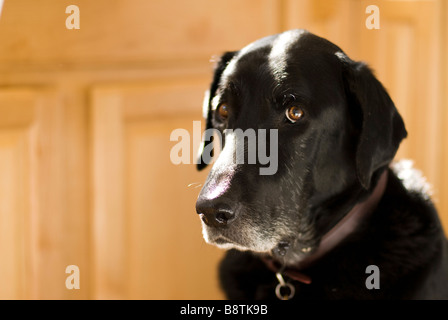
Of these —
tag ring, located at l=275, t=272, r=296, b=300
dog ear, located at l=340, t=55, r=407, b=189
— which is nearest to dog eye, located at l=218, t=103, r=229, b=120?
dog ear, located at l=340, t=55, r=407, b=189

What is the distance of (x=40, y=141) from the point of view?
1791 millimetres

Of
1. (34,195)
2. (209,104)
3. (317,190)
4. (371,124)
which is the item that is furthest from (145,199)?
(371,124)

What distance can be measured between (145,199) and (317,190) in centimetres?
72

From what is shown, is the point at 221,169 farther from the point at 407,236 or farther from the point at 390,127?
the point at 407,236

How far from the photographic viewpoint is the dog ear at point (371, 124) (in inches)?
56.1

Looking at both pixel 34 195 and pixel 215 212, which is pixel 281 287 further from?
pixel 34 195

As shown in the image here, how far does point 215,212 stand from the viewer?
4.18 feet

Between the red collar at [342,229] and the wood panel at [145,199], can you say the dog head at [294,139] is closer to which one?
the red collar at [342,229]

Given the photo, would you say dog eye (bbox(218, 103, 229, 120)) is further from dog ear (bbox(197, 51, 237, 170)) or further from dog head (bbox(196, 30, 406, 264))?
dog ear (bbox(197, 51, 237, 170))

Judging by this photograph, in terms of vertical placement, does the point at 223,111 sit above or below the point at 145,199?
above

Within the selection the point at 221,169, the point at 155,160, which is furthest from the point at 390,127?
the point at 155,160

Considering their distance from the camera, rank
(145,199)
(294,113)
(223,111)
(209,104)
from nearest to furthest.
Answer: (294,113)
(223,111)
(209,104)
(145,199)
